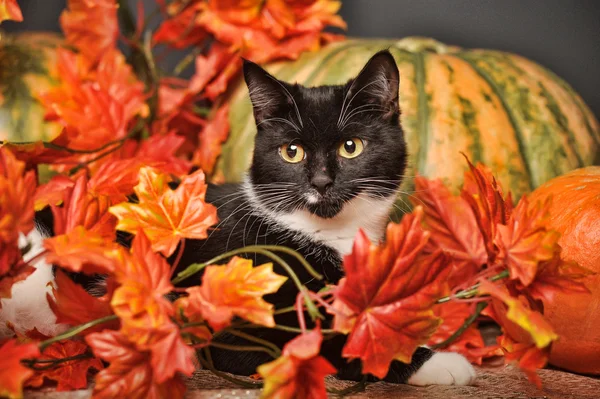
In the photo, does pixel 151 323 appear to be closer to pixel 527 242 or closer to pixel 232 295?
pixel 232 295

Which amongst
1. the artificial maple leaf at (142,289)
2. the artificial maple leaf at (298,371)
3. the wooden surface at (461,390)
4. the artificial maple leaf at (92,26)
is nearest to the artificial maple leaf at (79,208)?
the artificial maple leaf at (142,289)

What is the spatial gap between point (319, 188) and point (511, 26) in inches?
43.2

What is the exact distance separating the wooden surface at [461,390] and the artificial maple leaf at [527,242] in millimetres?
236

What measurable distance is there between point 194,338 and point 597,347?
2.20 ft

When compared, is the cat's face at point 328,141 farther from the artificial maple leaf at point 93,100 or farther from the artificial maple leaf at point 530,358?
the artificial maple leaf at point 93,100

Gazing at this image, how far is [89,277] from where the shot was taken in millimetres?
1076

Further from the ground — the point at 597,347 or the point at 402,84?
the point at 402,84

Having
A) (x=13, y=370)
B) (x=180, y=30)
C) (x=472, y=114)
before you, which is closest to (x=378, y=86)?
(x=472, y=114)

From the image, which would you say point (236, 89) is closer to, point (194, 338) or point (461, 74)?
point (461, 74)

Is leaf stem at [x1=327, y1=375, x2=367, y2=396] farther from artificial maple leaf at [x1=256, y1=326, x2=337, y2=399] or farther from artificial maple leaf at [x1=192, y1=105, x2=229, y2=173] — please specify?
artificial maple leaf at [x1=192, y1=105, x2=229, y2=173]

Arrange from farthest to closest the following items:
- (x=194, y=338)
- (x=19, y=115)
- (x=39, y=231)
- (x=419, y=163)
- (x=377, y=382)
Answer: (x=19, y=115), (x=419, y=163), (x=39, y=231), (x=377, y=382), (x=194, y=338)

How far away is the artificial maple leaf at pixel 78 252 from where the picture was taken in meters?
0.66

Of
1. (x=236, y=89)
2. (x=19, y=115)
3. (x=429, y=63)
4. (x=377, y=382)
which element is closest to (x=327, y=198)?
(x=377, y=382)

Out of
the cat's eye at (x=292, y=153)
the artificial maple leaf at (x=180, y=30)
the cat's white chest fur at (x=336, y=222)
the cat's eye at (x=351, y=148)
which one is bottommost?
the cat's white chest fur at (x=336, y=222)
